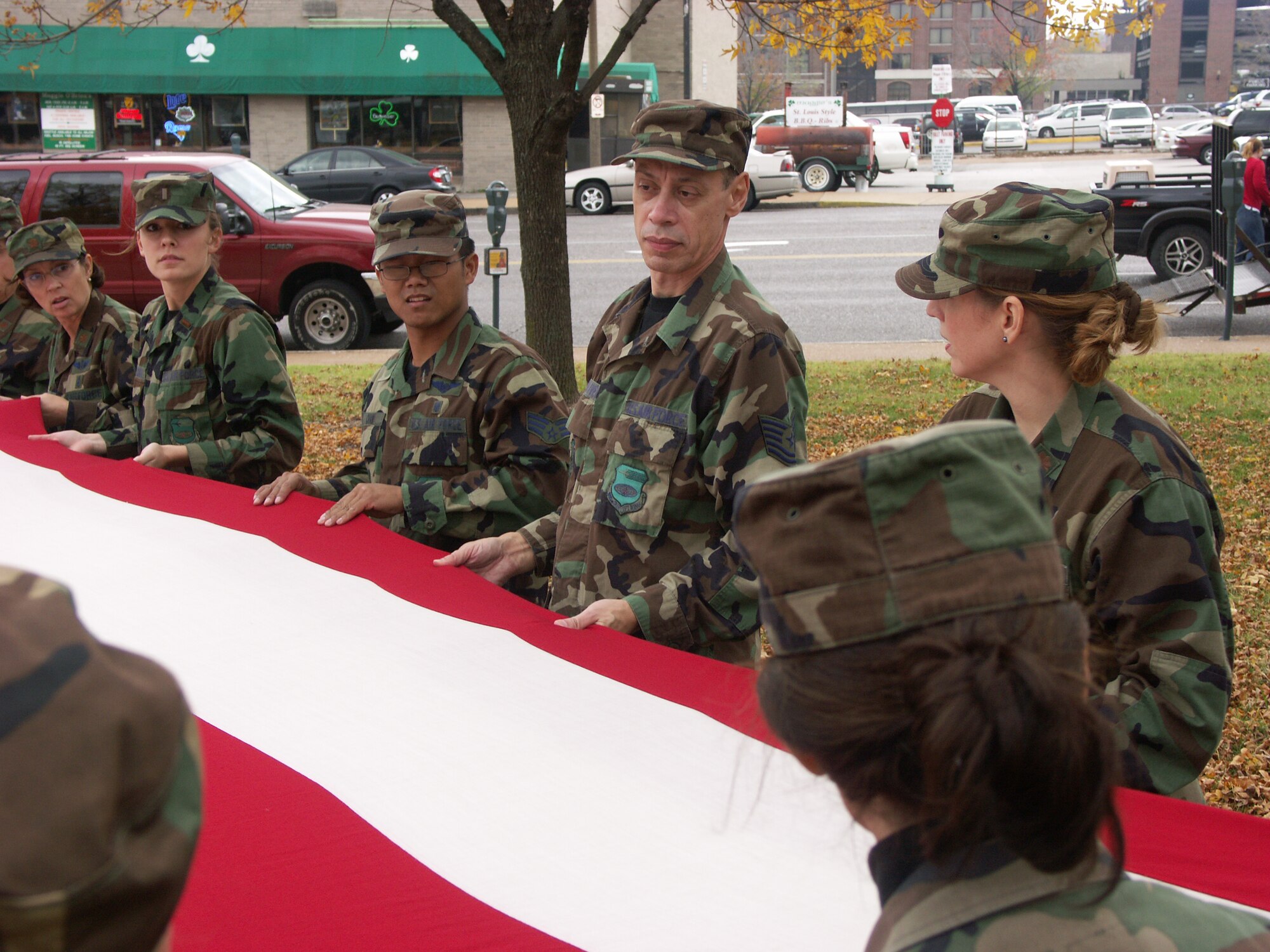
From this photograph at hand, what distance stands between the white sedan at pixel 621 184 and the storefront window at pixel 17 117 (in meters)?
15.6

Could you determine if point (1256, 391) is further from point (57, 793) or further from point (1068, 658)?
point (57, 793)

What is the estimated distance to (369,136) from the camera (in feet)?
113

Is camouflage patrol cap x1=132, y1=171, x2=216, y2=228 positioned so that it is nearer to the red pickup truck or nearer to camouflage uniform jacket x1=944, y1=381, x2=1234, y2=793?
camouflage uniform jacket x1=944, y1=381, x2=1234, y2=793

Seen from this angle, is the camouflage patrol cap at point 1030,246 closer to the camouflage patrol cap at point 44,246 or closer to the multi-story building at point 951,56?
the camouflage patrol cap at point 44,246

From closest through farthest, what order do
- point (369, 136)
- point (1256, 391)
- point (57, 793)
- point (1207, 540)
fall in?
point (57, 793) < point (1207, 540) < point (1256, 391) < point (369, 136)

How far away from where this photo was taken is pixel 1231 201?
11383 millimetres

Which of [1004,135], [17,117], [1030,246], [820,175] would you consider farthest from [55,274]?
[1004,135]

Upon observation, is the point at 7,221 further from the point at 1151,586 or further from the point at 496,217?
the point at 1151,586

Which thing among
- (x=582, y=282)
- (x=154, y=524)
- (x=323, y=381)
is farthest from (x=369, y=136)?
(x=154, y=524)

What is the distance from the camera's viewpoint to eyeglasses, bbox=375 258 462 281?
12.5ft

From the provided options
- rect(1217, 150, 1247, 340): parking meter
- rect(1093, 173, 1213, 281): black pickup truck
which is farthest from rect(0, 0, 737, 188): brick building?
rect(1217, 150, 1247, 340): parking meter

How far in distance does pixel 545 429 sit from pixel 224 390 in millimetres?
1442

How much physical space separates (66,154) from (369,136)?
71.9ft

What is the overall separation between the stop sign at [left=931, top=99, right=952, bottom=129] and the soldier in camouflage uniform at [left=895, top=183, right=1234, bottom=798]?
2846 cm
